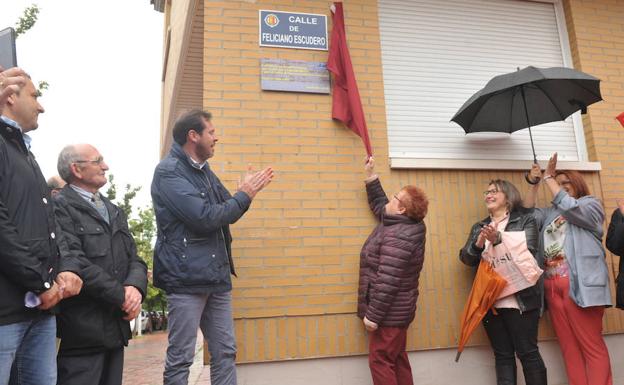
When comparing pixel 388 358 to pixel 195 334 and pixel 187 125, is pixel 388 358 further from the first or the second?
pixel 187 125

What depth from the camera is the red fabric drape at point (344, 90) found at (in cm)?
455

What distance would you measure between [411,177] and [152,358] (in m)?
7.06

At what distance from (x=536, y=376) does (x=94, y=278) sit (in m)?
3.38

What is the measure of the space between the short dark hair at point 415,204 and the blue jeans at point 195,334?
5.12ft

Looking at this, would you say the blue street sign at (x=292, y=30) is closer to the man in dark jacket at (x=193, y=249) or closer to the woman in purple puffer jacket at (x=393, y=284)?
the man in dark jacket at (x=193, y=249)

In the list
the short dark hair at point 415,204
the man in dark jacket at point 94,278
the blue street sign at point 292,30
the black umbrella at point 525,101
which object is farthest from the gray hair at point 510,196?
the man in dark jacket at point 94,278

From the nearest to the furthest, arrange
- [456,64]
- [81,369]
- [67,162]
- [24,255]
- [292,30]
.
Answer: [24,255], [81,369], [67,162], [292,30], [456,64]

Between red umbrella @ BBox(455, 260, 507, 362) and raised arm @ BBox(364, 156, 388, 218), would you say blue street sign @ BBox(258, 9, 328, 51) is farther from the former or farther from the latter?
red umbrella @ BBox(455, 260, 507, 362)

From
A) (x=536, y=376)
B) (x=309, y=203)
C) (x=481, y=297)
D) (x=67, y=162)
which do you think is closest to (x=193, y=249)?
(x=67, y=162)

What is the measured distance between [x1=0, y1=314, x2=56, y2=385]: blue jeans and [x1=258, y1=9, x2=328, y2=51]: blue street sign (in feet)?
10.0

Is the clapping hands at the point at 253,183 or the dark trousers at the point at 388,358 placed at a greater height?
the clapping hands at the point at 253,183

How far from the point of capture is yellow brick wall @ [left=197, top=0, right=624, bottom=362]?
4223 mm

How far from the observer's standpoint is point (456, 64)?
5.27m

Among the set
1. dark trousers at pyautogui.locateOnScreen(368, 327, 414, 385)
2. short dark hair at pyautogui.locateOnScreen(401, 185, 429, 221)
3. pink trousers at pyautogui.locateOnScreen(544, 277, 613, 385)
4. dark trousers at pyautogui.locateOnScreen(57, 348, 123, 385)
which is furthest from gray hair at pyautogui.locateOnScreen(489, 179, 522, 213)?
dark trousers at pyautogui.locateOnScreen(57, 348, 123, 385)
